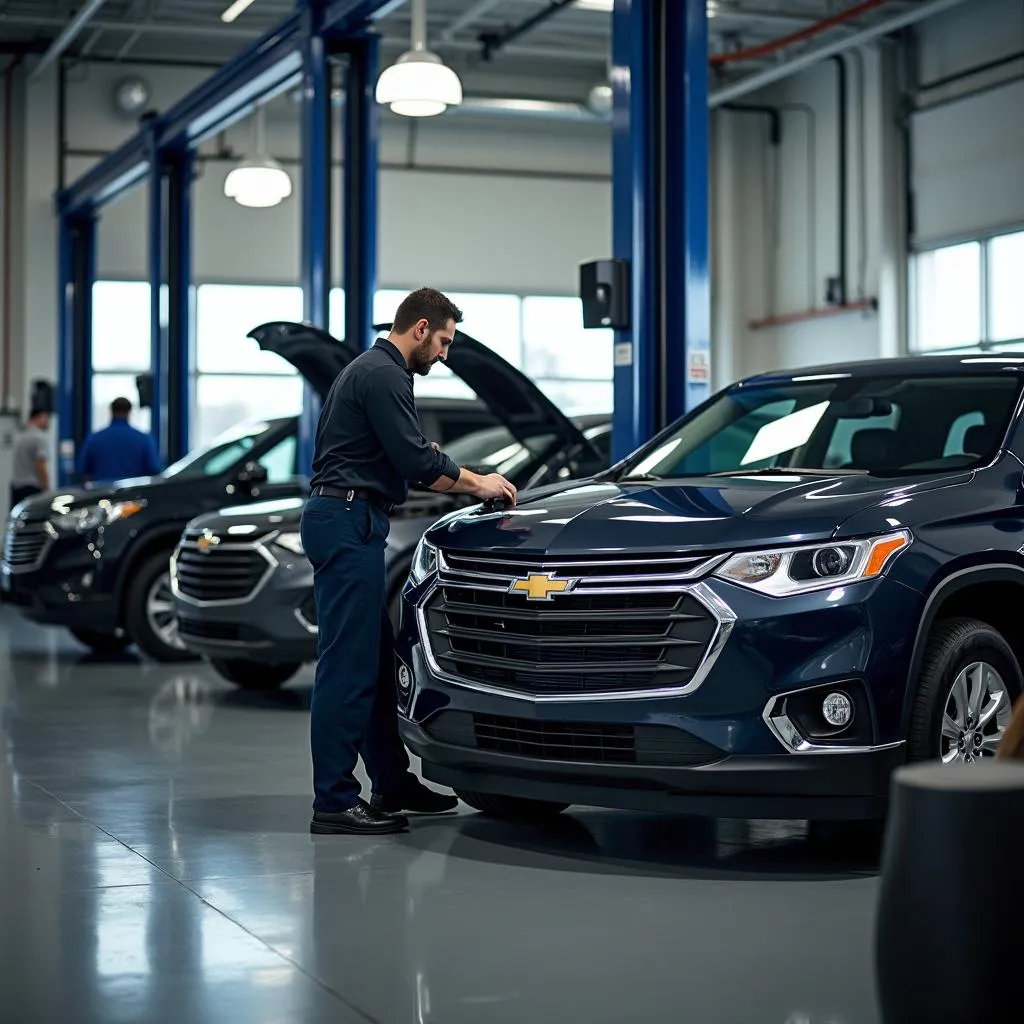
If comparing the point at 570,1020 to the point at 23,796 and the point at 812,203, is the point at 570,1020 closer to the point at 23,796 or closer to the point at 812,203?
the point at 23,796

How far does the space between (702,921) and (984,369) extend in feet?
7.80

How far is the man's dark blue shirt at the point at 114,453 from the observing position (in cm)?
1537

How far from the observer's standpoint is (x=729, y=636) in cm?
499

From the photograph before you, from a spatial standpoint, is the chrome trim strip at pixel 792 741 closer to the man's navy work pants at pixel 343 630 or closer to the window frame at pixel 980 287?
the man's navy work pants at pixel 343 630

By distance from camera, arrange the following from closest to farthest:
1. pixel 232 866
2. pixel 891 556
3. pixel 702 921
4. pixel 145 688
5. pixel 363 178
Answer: pixel 702 921 → pixel 891 556 → pixel 232 866 → pixel 145 688 → pixel 363 178

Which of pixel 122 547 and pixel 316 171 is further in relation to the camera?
pixel 316 171

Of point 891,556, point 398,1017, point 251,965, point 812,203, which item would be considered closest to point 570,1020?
point 398,1017

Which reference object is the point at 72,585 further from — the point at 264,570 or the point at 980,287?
the point at 980,287

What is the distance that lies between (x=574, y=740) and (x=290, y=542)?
455 centimetres

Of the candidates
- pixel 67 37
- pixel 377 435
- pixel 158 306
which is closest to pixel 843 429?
pixel 377 435

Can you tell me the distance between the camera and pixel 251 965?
425cm

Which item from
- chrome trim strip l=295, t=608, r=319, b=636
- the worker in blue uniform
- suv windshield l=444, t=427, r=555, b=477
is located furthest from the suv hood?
the worker in blue uniform

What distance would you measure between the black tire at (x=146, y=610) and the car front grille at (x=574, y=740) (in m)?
6.52

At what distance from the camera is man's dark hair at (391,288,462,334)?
19.7 feet
